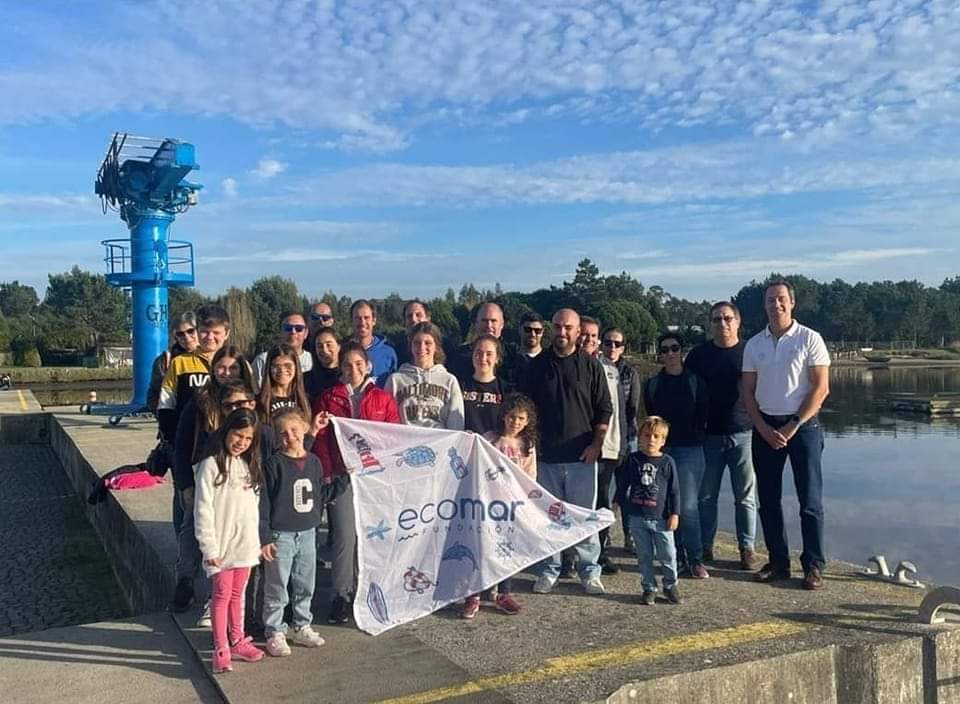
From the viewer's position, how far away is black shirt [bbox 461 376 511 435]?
5.77 metres

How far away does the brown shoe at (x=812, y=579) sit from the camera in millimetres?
5793

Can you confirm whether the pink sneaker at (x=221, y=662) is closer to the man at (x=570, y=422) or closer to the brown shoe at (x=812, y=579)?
the man at (x=570, y=422)

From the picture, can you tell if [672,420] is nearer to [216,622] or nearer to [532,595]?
[532,595]

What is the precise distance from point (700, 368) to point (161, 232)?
19466mm

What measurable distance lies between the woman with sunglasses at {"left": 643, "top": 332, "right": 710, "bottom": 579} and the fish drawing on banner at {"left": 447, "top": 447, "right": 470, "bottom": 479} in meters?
1.80

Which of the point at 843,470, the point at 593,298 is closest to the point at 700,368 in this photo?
the point at 843,470

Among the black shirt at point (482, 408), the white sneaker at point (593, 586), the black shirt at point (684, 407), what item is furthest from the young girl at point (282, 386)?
the black shirt at point (684, 407)

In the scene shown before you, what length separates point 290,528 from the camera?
4.91 meters

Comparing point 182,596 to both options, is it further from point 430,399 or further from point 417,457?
point 430,399

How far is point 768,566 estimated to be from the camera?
6.16m

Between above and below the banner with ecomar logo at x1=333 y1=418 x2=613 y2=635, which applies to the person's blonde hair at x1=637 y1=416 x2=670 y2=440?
above

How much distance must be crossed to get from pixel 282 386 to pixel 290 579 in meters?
1.24

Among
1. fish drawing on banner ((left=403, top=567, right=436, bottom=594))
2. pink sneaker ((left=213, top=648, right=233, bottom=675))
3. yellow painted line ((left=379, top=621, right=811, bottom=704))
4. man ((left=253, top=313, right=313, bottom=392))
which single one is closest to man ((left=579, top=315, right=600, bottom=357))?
man ((left=253, top=313, right=313, bottom=392))

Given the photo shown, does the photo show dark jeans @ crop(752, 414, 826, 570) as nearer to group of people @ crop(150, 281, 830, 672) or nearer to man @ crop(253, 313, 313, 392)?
group of people @ crop(150, 281, 830, 672)
